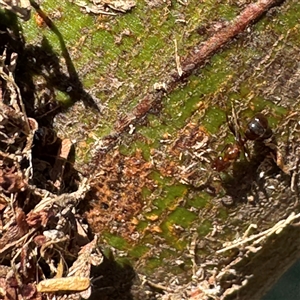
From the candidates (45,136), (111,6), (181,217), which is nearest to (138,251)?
(181,217)

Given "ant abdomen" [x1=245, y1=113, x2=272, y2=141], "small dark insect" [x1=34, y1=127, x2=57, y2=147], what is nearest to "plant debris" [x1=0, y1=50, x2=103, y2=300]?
"small dark insect" [x1=34, y1=127, x2=57, y2=147]

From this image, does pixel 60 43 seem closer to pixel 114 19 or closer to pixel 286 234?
pixel 114 19

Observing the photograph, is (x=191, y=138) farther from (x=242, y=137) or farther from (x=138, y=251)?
(x=138, y=251)

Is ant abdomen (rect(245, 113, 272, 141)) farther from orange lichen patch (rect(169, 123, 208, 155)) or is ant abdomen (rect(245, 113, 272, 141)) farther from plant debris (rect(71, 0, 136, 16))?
plant debris (rect(71, 0, 136, 16))

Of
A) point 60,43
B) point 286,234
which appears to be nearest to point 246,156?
point 286,234

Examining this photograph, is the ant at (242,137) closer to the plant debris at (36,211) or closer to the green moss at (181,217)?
the green moss at (181,217)

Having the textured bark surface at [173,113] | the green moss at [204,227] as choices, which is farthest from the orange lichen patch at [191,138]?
the green moss at [204,227]
